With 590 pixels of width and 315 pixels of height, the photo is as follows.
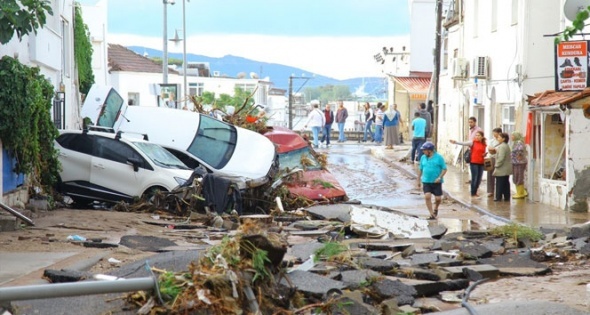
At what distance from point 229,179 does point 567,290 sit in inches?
352

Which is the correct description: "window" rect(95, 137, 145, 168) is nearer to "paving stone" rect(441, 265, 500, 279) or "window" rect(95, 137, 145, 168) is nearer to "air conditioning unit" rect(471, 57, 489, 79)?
"paving stone" rect(441, 265, 500, 279)

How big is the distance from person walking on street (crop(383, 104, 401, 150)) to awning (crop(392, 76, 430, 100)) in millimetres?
12481

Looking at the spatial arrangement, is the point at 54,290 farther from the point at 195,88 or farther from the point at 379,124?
the point at 195,88

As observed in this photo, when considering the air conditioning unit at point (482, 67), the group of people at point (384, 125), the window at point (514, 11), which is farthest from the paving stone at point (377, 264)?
the group of people at point (384, 125)

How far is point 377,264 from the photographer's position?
1112 centimetres

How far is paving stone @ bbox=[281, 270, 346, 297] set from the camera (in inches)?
344

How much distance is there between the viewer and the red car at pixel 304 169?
66.8ft

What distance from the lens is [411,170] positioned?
31750mm

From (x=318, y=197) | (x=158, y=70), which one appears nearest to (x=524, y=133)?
(x=318, y=197)

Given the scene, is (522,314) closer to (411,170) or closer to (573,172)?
(573,172)

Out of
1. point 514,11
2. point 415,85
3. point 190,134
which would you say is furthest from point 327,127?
point 190,134

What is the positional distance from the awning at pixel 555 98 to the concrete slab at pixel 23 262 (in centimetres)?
1121

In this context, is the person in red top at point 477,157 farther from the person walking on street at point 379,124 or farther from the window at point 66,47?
the person walking on street at point 379,124

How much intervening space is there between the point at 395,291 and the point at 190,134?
12131 millimetres
